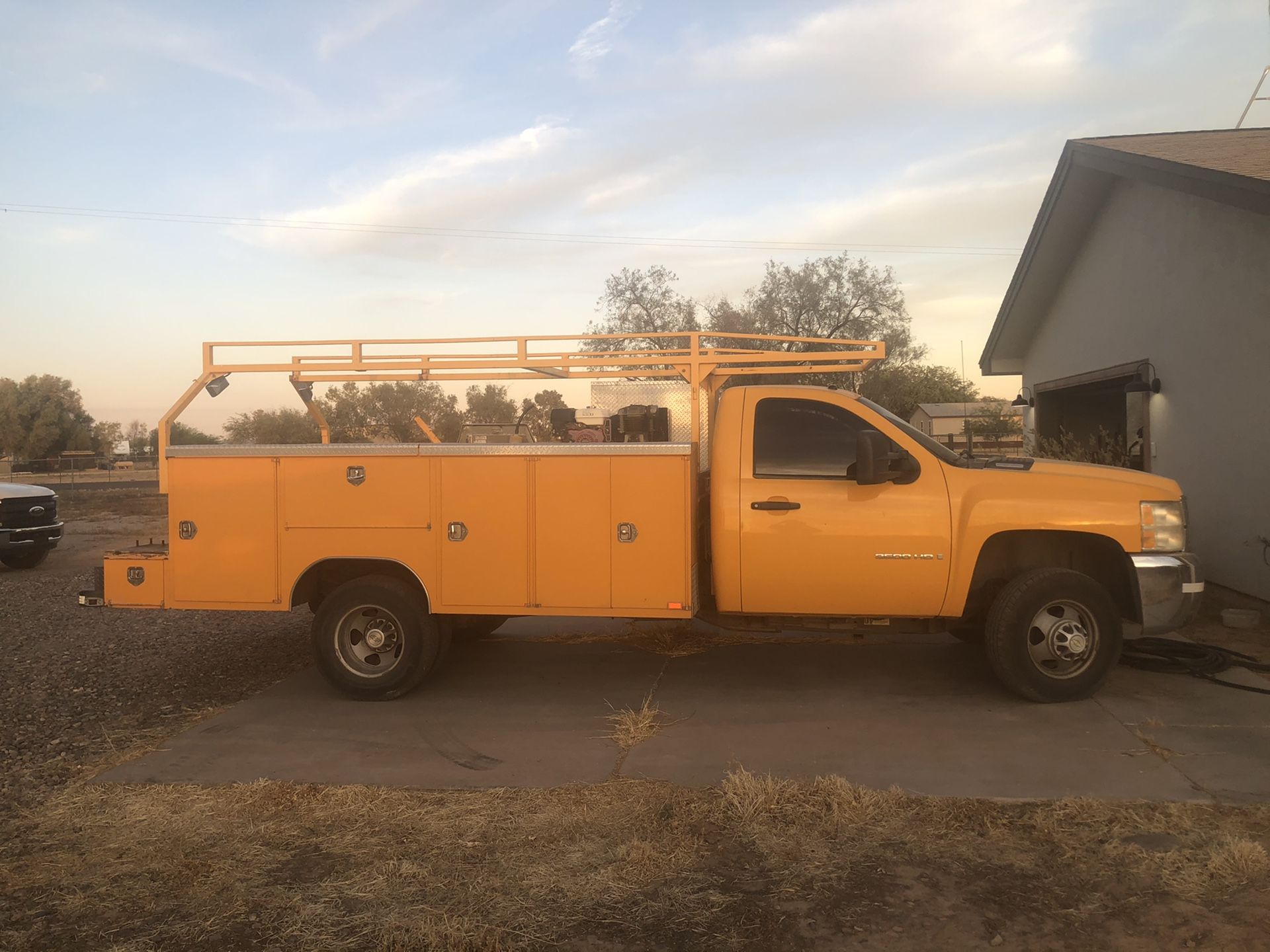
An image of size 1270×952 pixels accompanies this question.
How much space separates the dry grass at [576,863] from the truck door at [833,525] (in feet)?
5.52

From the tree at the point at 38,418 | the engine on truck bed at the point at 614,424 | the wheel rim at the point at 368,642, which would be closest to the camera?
the wheel rim at the point at 368,642

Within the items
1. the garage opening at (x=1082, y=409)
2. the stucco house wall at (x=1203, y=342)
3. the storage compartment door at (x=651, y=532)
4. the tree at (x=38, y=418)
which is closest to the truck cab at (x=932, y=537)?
the storage compartment door at (x=651, y=532)

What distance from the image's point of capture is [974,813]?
14.5 feet

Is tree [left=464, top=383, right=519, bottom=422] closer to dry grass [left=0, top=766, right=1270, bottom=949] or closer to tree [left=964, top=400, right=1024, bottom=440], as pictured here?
dry grass [left=0, top=766, right=1270, bottom=949]

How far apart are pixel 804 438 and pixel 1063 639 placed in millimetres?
2150

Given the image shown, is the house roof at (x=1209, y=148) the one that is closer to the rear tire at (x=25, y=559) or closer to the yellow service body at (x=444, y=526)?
the yellow service body at (x=444, y=526)

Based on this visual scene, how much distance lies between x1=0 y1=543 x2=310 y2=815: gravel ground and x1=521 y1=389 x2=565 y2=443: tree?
2879 millimetres

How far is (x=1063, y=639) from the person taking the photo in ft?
20.1

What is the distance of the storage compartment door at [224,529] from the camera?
6574 millimetres

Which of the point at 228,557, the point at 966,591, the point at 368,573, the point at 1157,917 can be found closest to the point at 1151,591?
the point at 966,591

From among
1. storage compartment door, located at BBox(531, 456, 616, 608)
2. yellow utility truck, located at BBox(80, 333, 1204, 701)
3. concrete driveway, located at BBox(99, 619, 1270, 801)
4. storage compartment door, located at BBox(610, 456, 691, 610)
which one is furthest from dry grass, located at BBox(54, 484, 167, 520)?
storage compartment door, located at BBox(610, 456, 691, 610)

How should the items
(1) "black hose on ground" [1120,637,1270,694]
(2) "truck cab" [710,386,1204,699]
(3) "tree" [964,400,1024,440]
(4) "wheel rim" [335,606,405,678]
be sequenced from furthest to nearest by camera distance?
(3) "tree" [964,400,1024,440] < (1) "black hose on ground" [1120,637,1270,694] < (4) "wheel rim" [335,606,405,678] < (2) "truck cab" [710,386,1204,699]

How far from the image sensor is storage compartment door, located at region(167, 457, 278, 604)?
21.6ft

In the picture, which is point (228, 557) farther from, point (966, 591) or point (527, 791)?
point (966, 591)
